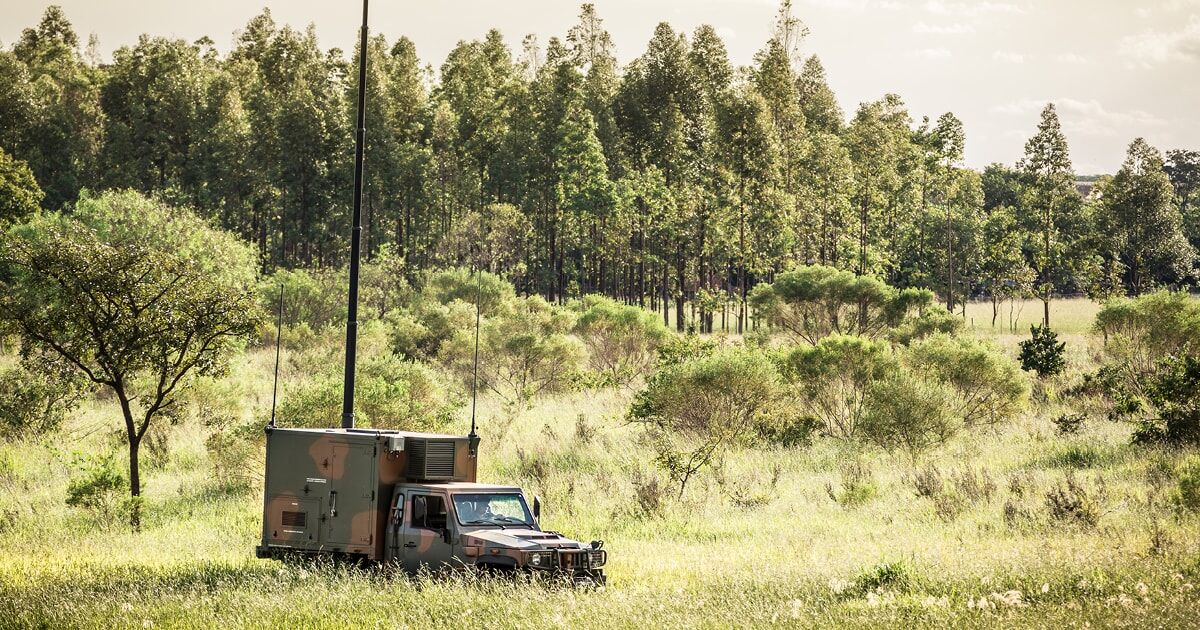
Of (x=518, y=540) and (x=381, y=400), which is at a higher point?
(x=381, y=400)

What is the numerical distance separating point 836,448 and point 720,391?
11.6ft

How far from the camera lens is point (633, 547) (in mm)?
18203

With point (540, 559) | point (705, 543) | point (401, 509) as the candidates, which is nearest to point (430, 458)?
point (401, 509)

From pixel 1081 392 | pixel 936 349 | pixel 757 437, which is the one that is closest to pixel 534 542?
pixel 757 437

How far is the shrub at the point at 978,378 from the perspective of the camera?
1292 inches

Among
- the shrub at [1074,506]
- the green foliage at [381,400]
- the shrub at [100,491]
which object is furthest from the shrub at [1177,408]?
the shrub at [100,491]

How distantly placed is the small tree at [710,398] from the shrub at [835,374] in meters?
2.03

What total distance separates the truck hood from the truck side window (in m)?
0.57

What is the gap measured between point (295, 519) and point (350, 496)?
39.3 inches

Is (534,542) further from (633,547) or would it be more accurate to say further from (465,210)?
(465,210)

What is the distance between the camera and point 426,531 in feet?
46.9

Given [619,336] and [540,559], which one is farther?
[619,336]

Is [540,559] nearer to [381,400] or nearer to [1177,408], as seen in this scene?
[381,400]

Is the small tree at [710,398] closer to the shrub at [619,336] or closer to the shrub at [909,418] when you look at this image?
the shrub at [909,418]
